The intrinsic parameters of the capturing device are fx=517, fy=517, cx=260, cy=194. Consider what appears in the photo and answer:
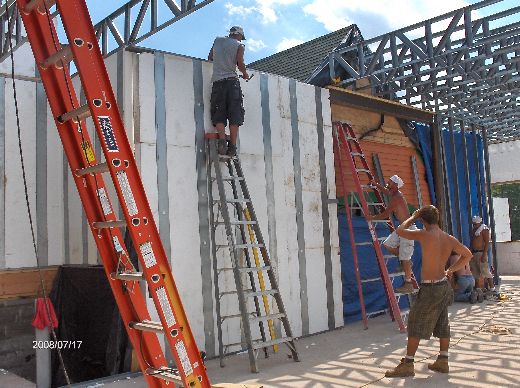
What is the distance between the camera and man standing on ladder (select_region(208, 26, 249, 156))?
6.10 m

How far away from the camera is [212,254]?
608 centimetres

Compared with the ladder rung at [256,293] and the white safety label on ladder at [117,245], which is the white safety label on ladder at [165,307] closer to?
the white safety label on ladder at [117,245]

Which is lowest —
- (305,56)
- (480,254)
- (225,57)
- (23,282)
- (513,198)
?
(480,254)

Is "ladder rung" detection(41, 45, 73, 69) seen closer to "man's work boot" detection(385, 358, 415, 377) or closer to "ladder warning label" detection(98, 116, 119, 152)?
"ladder warning label" detection(98, 116, 119, 152)

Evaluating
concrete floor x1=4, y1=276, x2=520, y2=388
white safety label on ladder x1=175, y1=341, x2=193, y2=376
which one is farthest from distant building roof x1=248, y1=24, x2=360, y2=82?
white safety label on ladder x1=175, y1=341, x2=193, y2=376

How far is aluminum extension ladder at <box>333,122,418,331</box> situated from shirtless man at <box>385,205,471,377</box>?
7.03 feet

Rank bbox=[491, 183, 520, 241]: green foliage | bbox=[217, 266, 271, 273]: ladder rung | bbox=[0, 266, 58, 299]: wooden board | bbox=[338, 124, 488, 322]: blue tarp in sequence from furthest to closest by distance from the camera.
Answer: bbox=[491, 183, 520, 241]: green foliage, bbox=[338, 124, 488, 322]: blue tarp, bbox=[0, 266, 58, 299]: wooden board, bbox=[217, 266, 271, 273]: ladder rung

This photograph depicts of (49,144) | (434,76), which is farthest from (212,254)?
(434,76)

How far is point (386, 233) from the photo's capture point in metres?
Answer: 8.95

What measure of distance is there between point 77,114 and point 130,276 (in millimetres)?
1041

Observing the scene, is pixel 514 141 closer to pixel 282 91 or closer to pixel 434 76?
pixel 434 76

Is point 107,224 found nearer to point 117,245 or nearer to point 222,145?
point 117,245

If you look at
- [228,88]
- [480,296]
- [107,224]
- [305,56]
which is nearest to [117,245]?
[107,224]

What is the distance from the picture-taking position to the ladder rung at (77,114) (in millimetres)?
3088
